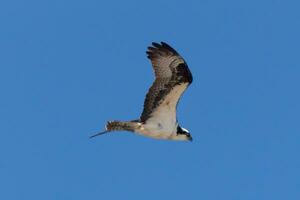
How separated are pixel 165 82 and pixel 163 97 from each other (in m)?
0.42

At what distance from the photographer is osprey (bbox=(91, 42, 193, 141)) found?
88.4 meters

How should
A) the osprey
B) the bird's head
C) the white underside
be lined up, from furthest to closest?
the bird's head → the white underside → the osprey

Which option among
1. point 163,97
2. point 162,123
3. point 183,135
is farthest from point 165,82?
point 183,135

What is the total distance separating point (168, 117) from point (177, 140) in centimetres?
68

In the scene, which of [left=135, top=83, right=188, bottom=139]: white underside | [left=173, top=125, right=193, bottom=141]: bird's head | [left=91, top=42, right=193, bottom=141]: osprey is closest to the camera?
[left=91, top=42, right=193, bottom=141]: osprey

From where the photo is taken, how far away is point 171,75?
8875 cm

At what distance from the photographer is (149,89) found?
88.9 meters

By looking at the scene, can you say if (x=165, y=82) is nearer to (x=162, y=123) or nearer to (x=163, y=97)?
(x=163, y=97)

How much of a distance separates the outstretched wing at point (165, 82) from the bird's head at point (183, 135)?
42 cm

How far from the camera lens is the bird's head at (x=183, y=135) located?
89.8m

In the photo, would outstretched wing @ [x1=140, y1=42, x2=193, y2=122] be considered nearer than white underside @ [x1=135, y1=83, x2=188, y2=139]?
Yes

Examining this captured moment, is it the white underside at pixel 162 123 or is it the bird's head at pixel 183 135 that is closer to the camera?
the white underside at pixel 162 123

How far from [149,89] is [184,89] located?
2.62 ft

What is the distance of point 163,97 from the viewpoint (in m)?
89.1
